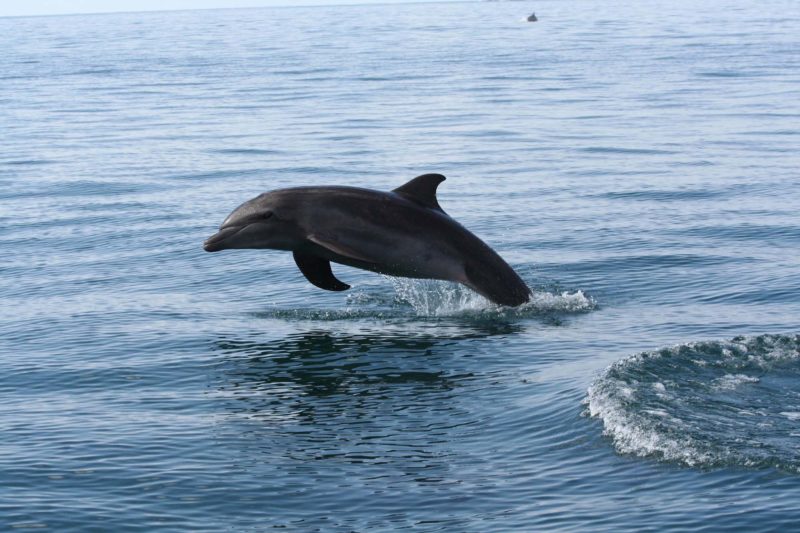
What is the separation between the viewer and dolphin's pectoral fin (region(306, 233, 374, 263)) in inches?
591

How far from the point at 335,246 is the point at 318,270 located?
35.2 inches

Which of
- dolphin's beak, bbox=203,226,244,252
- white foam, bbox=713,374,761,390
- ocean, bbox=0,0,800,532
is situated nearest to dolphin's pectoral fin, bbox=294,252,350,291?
ocean, bbox=0,0,800,532

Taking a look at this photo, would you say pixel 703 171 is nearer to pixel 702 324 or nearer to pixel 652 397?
pixel 702 324

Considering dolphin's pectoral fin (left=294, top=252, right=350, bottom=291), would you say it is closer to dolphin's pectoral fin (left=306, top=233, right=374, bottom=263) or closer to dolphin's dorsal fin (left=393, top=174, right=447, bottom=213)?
dolphin's pectoral fin (left=306, top=233, right=374, bottom=263)

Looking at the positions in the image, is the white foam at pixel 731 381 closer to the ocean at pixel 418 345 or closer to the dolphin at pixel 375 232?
the ocean at pixel 418 345

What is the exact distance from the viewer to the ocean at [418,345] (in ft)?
32.1

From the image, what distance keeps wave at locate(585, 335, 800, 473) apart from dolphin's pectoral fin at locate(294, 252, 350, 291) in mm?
4363

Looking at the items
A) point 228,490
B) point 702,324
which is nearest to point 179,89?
point 702,324

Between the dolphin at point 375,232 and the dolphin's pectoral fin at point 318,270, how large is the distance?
24 millimetres

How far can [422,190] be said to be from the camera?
1537cm

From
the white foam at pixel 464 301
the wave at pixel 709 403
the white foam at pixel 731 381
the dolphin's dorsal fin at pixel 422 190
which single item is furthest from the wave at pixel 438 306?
the white foam at pixel 731 381

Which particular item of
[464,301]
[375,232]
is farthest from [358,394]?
[464,301]

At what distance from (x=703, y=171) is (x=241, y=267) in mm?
11992

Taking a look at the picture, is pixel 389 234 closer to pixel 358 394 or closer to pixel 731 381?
pixel 358 394
